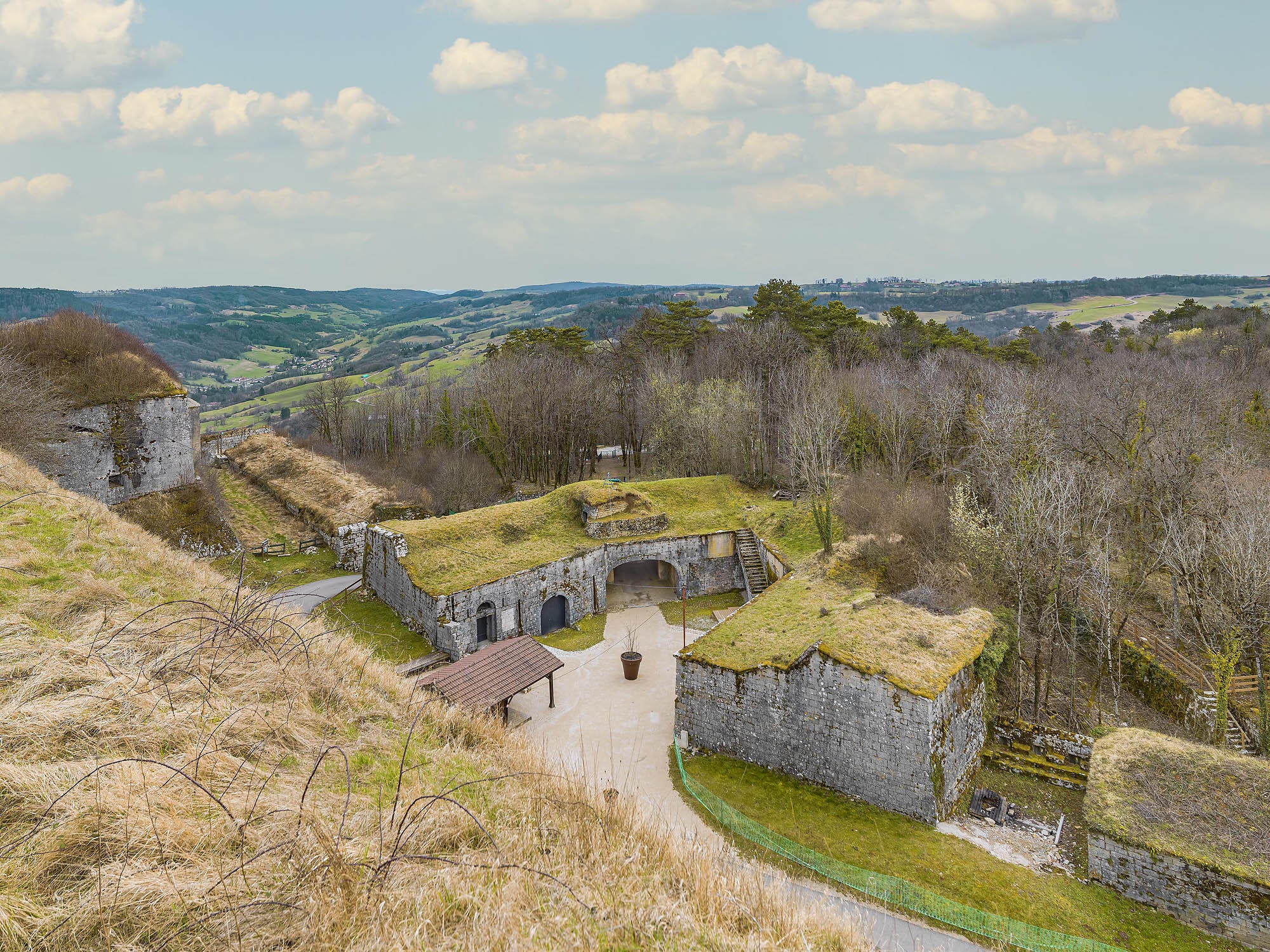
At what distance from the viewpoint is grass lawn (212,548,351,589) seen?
28.2m

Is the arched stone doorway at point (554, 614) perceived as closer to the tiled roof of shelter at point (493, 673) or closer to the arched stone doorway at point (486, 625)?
the arched stone doorway at point (486, 625)

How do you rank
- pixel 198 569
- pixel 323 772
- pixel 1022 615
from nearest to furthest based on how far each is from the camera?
pixel 323 772 < pixel 198 569 < pixel 1022 615

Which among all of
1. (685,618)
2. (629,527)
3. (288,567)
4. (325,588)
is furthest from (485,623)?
(288,567)

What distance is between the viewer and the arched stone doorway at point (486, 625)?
79.7 ft

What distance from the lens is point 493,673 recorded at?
18266 mm

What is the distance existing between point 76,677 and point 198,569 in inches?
296

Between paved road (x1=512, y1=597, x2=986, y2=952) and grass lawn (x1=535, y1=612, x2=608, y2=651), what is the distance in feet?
1.11

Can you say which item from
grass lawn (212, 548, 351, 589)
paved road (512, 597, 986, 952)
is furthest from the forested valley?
paved road (512, 597, 986, 952)

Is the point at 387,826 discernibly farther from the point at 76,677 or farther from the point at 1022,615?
the point at 1022,615

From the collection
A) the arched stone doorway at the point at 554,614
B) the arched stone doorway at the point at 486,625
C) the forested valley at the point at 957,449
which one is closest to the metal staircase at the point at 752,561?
the forested valley at the point at 957,449

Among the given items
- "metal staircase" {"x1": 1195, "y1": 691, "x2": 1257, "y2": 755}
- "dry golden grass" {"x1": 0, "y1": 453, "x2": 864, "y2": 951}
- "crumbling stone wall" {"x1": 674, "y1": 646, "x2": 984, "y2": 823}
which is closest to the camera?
"dry golden grass" {"x1": 0, "y1": 453, "x2": 864, "y2": 951}

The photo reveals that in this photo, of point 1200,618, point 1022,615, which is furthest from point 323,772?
point 1200,618

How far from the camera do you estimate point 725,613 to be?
28281 millimetres

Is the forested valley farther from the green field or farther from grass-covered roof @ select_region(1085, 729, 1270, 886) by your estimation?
the green field
